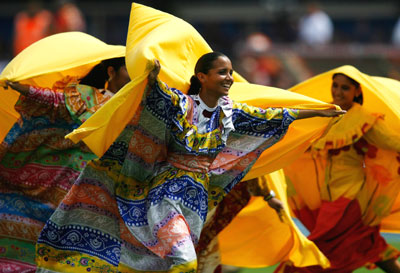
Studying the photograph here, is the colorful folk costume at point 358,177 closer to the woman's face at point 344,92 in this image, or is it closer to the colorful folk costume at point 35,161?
the woman's face at point 344,92

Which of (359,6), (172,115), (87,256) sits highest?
(172,115)

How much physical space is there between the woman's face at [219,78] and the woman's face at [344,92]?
1771 millimetres

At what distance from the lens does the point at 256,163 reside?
7102 millimetres

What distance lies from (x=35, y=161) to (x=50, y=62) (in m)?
0.79

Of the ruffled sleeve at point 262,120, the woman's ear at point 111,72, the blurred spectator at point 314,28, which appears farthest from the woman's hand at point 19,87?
the blurred spectator at point 314,28

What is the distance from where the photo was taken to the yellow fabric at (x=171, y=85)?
620cm

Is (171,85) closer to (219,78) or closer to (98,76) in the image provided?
(219,78)

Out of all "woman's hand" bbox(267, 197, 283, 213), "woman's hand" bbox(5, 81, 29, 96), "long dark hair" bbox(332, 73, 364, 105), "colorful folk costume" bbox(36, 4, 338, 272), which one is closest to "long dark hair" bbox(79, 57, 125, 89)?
"woman's hand" bbox(5, 81, 29, 96)

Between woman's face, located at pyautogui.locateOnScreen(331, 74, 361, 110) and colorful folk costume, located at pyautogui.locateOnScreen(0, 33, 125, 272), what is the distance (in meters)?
2.01

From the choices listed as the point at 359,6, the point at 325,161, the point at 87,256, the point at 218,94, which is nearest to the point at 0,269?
the point at 87,256

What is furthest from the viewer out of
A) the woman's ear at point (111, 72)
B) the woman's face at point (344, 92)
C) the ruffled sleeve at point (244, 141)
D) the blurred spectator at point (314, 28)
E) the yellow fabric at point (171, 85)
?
the blurred spectator at point (314, 28)

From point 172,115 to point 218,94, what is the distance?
0.39 meters

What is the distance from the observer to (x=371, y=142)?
313 inches

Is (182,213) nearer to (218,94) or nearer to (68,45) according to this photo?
(218,94)
